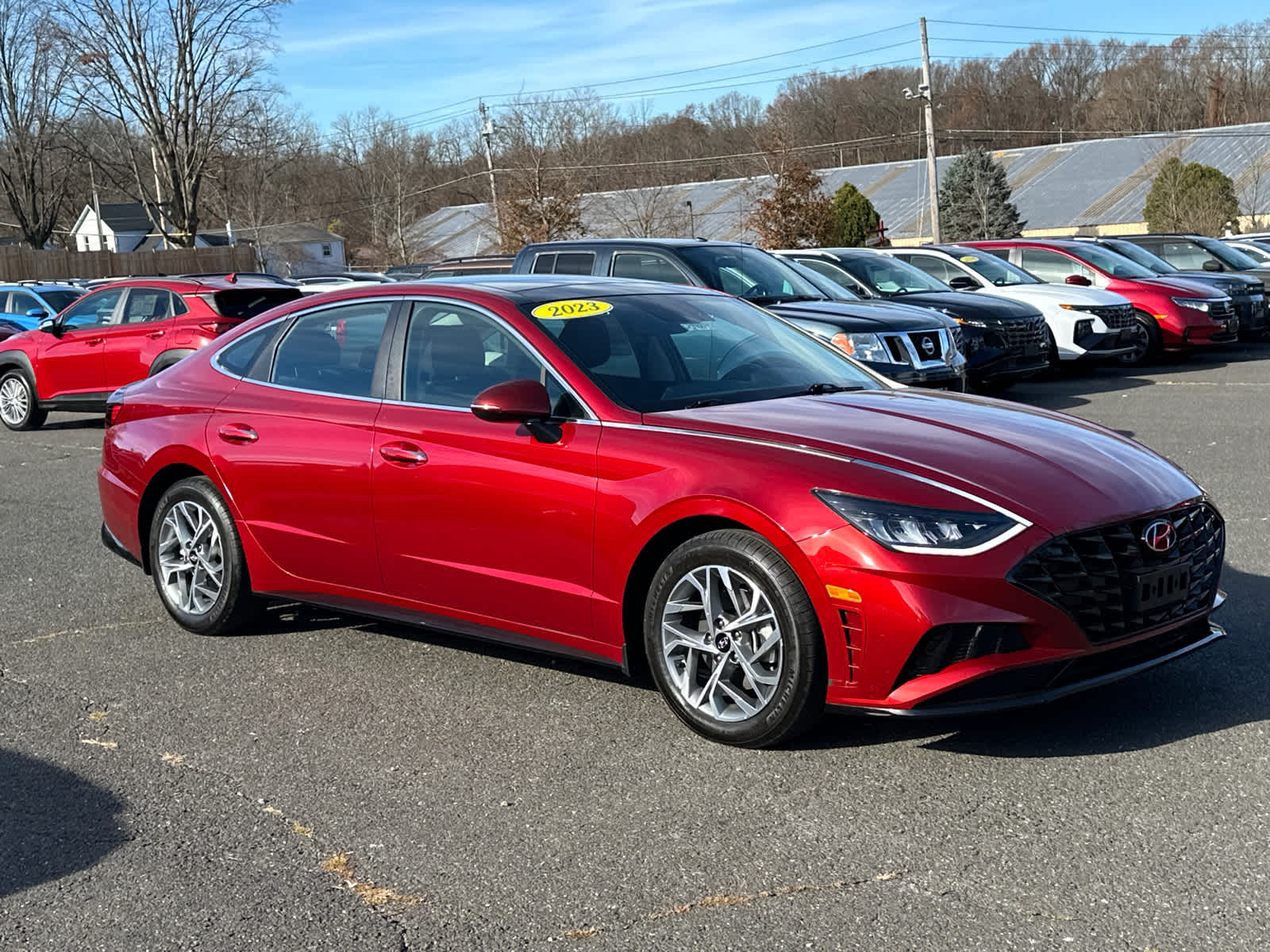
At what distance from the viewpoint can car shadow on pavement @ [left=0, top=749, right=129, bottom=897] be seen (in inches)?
149

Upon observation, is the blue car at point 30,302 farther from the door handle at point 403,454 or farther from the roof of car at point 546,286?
the door handle at point 403,454

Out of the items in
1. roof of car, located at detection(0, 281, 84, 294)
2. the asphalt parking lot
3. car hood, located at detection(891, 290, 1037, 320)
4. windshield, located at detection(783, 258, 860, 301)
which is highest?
roof of car, located at detection(0, 281, 84, 294)

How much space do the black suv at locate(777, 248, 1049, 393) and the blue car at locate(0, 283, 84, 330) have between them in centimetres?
1187

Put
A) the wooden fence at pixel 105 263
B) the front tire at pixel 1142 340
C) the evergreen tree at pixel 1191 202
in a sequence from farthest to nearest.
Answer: the wooden fence at pixel 105 263
the evergreen tree at pixel 1191 202
the front tire at pixel 1142 340

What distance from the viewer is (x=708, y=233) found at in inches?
2421

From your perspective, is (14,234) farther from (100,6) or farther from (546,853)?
(546,853)

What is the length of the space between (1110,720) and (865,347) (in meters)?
7.40

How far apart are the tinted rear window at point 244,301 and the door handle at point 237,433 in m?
8.74

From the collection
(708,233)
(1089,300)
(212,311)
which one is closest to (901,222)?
(708,233)

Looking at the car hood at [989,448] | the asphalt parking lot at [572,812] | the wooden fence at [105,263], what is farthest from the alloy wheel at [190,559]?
the wooden fence at [105,263]

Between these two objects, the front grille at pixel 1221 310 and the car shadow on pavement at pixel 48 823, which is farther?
the front grille at pixel 1221 310

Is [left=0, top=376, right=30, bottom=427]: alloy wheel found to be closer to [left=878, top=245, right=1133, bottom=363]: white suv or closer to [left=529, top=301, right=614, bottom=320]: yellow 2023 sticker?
[left=878, top=245, right=1133, bottom=363]: white suv

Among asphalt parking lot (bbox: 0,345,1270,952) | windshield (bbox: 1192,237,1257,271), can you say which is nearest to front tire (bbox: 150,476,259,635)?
asphalt parking lot (bbox: 0,345,1270,952)

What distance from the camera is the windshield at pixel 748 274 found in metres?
12.1
